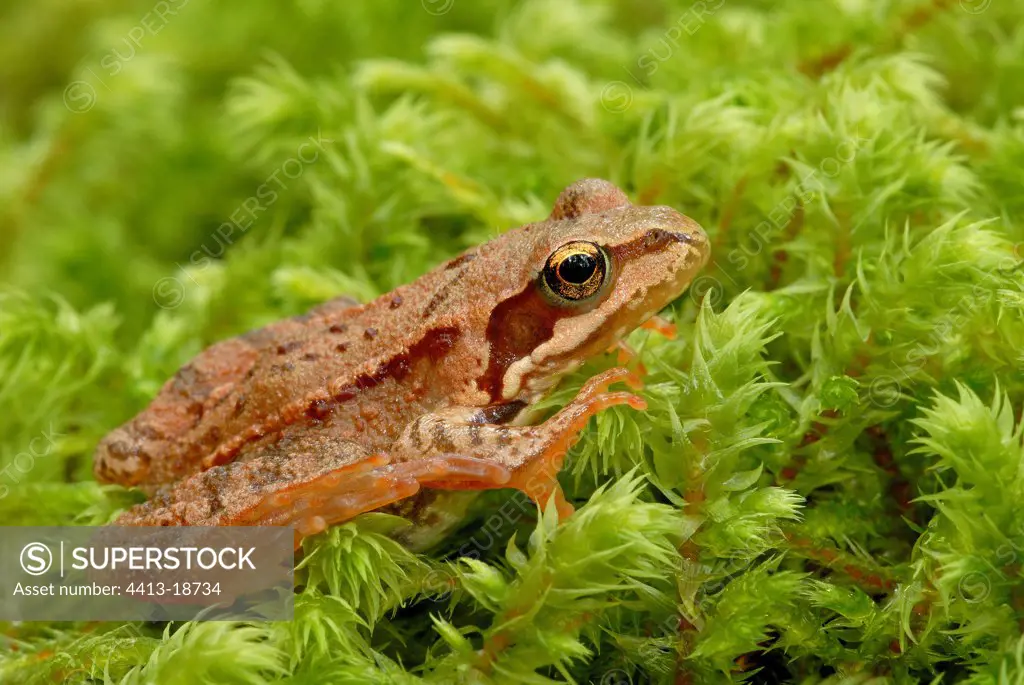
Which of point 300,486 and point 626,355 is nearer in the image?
point 300,486

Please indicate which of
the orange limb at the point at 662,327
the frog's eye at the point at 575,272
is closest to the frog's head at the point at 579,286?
the frog's eye at the point at 575,272

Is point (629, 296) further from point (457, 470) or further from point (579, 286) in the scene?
point (457, 470)

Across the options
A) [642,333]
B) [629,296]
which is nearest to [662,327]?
[642,333]

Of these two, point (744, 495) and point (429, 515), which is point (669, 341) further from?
point (429, 515)

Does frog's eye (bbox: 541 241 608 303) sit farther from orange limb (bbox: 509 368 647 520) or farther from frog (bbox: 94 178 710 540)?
orange limb (bbox: 509 368 647 520)

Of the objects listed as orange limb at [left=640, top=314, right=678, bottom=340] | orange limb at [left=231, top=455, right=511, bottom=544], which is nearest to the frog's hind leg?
orange limb at [left=231, top=455, right=511, bottom=544]

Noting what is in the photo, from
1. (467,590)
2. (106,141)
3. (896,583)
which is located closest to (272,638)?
(467,590)
